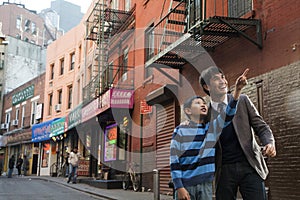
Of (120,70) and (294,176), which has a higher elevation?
(120,70)

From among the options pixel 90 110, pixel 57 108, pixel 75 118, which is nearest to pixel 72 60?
pixel 57 108

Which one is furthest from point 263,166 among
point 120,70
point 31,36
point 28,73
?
point 31,36

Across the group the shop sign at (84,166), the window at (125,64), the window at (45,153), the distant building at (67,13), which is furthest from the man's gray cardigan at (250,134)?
the distant building at (67,13)

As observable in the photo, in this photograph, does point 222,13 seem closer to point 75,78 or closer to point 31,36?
point 75,78

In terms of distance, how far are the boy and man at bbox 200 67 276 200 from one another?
83 mm

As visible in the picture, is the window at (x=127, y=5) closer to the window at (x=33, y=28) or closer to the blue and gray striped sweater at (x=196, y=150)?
the blue and gray striped sweater at (x=196, y=150)

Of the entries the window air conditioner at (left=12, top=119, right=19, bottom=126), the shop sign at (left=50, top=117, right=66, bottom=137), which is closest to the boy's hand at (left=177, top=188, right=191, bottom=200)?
the shop sign at (left=50, top=117, right=66, bottom=137)

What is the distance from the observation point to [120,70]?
61.1 ft

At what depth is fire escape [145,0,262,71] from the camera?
8.60 m

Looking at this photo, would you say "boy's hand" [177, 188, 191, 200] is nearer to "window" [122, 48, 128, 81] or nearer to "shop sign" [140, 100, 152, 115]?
"shop sign" [140, 100, 152, 115]

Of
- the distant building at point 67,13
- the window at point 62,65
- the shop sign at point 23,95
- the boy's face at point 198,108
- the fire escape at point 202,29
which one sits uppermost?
the distant building at point 67,13

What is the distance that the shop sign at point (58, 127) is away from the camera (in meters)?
25.5

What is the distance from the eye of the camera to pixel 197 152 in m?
3.69

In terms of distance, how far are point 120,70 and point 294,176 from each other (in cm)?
1232
